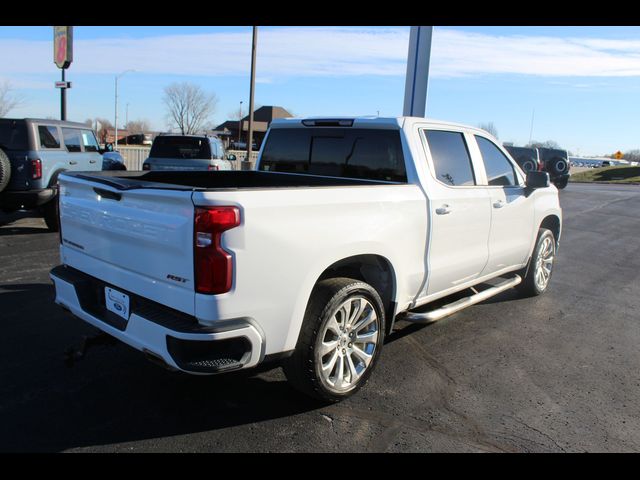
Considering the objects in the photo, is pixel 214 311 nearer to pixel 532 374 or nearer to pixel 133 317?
pixel 133 317

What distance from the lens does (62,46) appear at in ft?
55.4

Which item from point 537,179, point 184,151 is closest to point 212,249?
point 537,179

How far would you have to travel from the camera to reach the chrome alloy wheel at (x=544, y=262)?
6.26 metres

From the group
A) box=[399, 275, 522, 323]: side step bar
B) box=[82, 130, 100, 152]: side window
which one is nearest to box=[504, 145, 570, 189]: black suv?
box=[82, 130, 100, 152]: side window

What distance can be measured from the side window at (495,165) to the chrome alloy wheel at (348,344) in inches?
88.8

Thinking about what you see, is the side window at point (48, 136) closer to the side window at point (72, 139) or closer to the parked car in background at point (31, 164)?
the parked car in background at point (31, 164)

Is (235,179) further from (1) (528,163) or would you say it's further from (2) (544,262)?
(1) (528,163)

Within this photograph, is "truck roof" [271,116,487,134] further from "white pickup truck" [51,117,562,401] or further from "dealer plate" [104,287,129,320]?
"dealer plate" [104,287,129,320]

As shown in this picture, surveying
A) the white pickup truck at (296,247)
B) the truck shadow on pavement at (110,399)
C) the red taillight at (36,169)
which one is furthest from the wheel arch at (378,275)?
the red taillight at (36,169)

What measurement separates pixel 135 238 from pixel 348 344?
1.53m

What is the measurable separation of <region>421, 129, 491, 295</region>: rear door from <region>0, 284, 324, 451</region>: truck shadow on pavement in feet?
5.29

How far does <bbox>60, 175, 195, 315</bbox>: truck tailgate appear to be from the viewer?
9.27 feet
